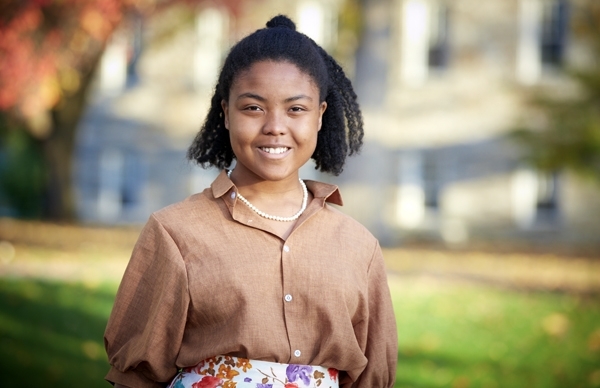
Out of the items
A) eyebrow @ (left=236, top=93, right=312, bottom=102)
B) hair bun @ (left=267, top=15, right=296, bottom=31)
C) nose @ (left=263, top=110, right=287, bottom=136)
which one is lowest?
nose @ (left=263, top=110, right=287, bottom=136)

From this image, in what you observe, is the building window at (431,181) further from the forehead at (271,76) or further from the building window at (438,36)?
the forehead at (271,76)

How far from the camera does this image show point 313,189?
2.83 meters

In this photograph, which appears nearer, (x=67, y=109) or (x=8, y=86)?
(x=8, y=86)

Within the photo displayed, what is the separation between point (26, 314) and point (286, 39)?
243 inches

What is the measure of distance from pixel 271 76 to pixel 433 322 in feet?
21.6

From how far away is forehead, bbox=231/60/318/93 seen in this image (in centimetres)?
257

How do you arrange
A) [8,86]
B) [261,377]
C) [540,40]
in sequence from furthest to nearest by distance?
1. [540,40]
2. [8,86]
3. [261,377]

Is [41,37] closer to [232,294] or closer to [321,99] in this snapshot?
[321,99]

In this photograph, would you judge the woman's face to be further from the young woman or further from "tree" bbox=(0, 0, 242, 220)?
"tree" bbox=(0, 0, 242, 220)

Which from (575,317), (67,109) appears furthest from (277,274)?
(67,109)

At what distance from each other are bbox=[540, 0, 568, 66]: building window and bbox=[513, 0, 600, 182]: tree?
6215 mm

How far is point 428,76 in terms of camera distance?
67.5ft

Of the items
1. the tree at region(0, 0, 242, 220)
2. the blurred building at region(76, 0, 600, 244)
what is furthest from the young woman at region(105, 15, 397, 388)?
the blurred building at region(76, 0, 600, 244)

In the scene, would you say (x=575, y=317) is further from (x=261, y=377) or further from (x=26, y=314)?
(x=261, y=377)
